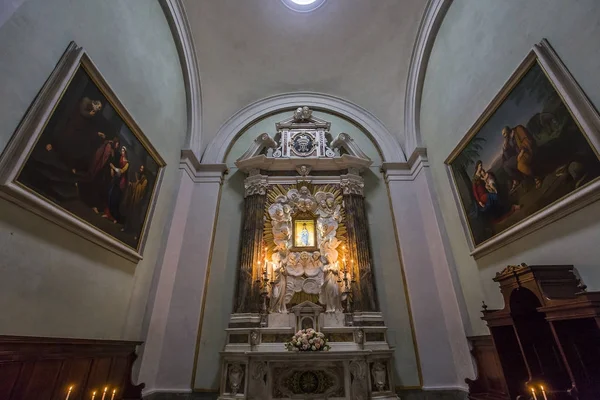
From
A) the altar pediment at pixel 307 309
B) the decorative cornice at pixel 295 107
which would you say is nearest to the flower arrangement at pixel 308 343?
the altar pediment at pixel 307 309

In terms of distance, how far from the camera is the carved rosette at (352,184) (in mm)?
6953

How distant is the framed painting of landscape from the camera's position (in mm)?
3127

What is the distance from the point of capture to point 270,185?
712 cm

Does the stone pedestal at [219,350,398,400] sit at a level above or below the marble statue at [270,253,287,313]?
below

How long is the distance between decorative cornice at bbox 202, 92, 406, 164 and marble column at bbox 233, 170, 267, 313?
4.44ft

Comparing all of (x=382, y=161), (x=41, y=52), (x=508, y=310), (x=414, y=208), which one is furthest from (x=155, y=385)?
(x=382, y=161)

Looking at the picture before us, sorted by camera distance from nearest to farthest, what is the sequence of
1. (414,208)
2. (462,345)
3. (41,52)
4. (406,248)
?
(41,52) < (462,345) < (406,248) < (414,208)

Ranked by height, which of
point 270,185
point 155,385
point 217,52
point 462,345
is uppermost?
point 217,52

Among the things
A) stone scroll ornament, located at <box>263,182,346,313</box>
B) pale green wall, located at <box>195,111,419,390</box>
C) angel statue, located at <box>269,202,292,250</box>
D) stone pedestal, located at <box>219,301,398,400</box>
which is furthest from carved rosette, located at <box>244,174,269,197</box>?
stone pedestal, located at <box>219,301,398,400</box>

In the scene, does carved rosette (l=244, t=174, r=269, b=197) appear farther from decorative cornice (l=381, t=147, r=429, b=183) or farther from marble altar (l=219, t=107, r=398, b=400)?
decorative cornice (l=381, t=147, r=429, b=183)

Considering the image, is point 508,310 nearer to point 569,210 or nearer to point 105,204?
point 569,210

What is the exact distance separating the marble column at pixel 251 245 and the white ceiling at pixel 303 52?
2.08 meters

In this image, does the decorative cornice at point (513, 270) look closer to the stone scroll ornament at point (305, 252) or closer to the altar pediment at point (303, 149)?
the stone scroll ornament at point (305, 252)

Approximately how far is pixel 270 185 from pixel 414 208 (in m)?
3.52
